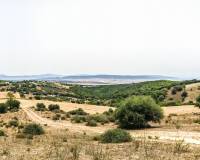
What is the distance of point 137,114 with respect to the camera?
4247cm

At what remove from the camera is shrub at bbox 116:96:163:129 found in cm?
4225

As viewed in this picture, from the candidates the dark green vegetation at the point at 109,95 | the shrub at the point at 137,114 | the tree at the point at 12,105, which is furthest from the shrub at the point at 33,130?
the dark green vegetation at the point at 109,95

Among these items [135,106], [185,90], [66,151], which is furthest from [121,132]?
[185,90]

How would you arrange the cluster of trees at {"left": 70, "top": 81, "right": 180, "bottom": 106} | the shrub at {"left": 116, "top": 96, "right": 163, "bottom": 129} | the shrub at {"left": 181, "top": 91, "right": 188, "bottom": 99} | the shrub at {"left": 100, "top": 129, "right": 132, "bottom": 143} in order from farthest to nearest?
1. the cluster of trees at {"left": 70, "top": 81, "right": 180, "bottom": 106}
2. the shrub at {"left": 181, "top": 91, "right": 188, "bottom": 99}
3. the shrub at {"left": 116, "top": 96, "right": 163, "bottom": 129}
4. the shrub at {"left": 100, "top": 129, "right": 132, "bottom": 143}

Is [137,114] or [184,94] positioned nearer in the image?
[137,114]

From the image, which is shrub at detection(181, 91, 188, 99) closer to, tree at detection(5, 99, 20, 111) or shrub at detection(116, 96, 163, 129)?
tree at detection(5, 99, 20, 111)

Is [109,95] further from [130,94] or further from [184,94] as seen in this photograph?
[184,94]

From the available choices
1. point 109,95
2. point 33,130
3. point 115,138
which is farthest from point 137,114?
point 109,95

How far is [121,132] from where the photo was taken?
30797 mm

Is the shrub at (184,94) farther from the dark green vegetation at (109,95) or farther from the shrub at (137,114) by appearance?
the shrub at (137,114)

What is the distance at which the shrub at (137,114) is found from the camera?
139ft

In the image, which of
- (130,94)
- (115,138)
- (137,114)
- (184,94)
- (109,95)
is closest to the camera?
(115,138)

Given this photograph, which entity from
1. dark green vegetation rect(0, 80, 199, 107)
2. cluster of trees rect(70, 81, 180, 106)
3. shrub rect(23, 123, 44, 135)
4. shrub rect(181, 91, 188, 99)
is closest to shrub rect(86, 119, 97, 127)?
shrub rect(23, 123, 44, 135)

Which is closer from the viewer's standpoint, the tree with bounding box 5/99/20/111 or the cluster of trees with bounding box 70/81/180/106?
the tree with bounding box 5/99/20/111
